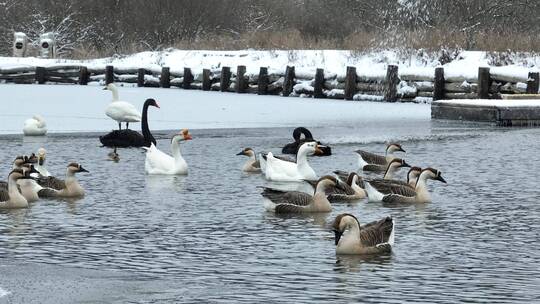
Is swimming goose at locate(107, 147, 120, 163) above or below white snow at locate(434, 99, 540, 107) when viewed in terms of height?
below

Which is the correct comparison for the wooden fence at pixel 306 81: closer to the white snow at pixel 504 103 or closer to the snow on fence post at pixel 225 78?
the snow on fence post at pixel 225 78

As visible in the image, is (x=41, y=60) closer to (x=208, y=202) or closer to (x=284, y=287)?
(x=208, y=202)

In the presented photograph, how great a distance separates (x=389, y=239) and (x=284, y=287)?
2.05 m

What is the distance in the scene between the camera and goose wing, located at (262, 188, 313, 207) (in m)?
15.6

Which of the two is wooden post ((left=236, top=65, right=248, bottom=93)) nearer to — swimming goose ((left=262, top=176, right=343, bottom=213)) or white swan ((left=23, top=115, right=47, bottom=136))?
white swan ((left=23, top=115, right=47, bottom=136))

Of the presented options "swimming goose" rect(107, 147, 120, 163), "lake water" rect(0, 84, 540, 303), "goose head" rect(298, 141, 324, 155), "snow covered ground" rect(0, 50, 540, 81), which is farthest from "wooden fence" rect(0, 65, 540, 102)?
"goose head" rect(298, 141, 324, 155)

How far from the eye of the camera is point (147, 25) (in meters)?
62.6

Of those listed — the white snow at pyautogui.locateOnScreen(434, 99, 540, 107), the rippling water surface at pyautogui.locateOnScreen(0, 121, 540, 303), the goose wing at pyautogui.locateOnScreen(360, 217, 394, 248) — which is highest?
the white snow at pyautogui.locateOnScreen(434, 99, 540, 107)

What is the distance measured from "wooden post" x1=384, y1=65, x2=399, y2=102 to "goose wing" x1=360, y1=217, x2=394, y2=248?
25.9 meters

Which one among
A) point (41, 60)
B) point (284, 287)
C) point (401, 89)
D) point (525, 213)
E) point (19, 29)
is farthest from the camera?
point (19, 29)

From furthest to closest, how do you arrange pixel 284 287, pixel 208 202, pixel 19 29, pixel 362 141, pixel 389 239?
pixel 19 29 → pixel 362 141 → pixel 208 202 → pixel 389 239 → pixel 284 287

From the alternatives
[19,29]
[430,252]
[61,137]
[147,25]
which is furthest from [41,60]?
[430,252]

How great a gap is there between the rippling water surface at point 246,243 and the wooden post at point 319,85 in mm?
18498

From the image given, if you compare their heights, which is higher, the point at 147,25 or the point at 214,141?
the point at 147,25
